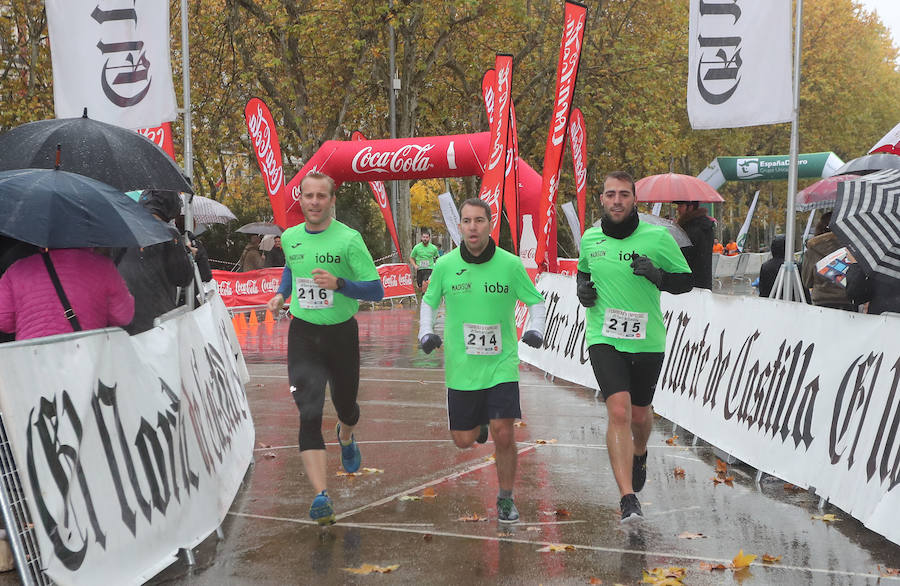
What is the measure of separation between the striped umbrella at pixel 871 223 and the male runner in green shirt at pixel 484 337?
2.08m

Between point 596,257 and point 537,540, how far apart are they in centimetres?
186

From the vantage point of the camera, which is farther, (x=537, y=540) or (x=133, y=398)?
(x=537, y=540)

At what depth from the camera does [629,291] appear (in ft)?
22.4

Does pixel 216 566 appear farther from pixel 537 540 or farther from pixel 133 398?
pixel 537 540

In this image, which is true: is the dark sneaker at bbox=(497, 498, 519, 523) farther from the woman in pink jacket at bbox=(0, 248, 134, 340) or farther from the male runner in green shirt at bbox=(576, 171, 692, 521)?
the woman in pink jacket at bbox=(0, 248, 134, 340)

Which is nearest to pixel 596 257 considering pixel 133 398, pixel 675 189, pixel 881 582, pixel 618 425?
pixel 618 425

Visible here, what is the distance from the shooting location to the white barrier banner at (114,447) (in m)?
4.43

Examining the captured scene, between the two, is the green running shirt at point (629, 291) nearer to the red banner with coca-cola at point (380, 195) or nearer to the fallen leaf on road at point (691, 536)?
the fallen leaf on road at point (691, 536)

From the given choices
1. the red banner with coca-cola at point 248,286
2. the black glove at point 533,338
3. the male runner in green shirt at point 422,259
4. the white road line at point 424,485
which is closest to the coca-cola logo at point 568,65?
the white road line at point 424,485

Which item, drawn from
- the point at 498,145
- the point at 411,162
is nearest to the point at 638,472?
the point at 498,145

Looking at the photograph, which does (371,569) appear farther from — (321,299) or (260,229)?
(260,229)

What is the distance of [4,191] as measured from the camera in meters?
5.55

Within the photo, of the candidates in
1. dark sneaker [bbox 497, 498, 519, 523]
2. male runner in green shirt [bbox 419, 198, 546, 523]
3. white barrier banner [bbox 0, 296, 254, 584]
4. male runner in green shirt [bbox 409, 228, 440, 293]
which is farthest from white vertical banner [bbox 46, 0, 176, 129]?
male runner in green shirt [bbox 409, 228, 440, 293]

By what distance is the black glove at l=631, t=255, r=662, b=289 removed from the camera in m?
6.63
